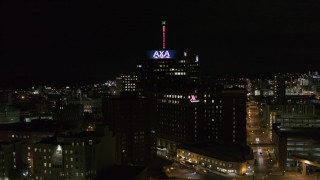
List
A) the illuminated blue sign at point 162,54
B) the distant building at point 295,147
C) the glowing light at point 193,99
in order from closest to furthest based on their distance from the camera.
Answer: the distant building at point 295,147 → the glowing light at point 193,99 → the illuminated blue sign at point 162,54

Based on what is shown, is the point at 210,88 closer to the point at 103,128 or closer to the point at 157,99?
the point at 157,99

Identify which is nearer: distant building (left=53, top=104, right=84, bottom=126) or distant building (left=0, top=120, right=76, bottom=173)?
distant building (left=0, top=120, right=76, bottom=173)

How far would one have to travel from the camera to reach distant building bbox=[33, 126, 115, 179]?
35812mm

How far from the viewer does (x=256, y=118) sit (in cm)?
9406

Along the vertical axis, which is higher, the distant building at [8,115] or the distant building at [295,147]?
the distant building at [8,115]

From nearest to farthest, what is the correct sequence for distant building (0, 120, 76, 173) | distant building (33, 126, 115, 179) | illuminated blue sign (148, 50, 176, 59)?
distant building (33, 126, 115, 179), distant building (0, 120, 76, 173), illuminated blue sign (148, 50, 176, 59)

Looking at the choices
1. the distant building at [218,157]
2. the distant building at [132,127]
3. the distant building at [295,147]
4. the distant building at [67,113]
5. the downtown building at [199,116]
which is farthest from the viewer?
the distant building at [67,113]

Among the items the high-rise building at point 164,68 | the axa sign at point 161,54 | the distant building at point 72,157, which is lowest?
the distant building at point 72,157

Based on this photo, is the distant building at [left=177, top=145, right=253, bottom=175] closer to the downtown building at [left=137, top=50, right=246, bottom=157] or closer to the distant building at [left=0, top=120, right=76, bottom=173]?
the downtown building at [left=137, top=50, right=246, bottom=157]

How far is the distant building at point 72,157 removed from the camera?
3581 centimetres

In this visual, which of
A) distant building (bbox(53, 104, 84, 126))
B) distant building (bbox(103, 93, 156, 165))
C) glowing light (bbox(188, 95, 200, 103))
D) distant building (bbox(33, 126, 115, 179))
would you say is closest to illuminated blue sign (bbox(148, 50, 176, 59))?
distant building (bbox(53, 104, 84, 126))

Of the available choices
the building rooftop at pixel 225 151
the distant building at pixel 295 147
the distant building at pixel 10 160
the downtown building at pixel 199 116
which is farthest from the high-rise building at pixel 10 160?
the distant building at pixel 295 147

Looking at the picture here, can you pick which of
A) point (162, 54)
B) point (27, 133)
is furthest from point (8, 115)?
point (162, 54)

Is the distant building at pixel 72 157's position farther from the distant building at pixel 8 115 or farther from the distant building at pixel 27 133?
the distant building at pixel 8 115
